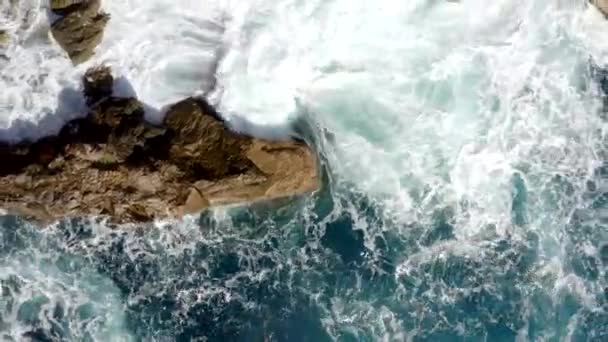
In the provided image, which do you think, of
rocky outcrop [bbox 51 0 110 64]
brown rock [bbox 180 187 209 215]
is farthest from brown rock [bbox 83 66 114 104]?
brown rock [bbox 180 187 209 215]

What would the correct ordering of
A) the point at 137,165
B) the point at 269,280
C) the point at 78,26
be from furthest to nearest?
the point at 269,280 < the point at 137,165 < the point at 78,26

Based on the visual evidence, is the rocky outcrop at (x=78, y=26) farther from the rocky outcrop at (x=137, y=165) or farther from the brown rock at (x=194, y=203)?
the brown rock at (x=194, y=203)

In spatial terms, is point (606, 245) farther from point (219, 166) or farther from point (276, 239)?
point (219, 166)

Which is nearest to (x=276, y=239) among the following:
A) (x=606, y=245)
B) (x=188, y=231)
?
(x=188, y=231)

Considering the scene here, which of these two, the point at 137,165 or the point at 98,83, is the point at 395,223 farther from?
the point at 98,83

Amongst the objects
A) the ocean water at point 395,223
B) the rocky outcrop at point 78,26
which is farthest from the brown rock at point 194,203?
the rocky outcrop at point 78,26

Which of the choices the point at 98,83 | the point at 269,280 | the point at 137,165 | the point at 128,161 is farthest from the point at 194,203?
the point at 98,83

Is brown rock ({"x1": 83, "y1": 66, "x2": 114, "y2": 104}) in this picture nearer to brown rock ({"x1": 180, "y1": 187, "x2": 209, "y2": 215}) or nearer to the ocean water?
the ocean water
